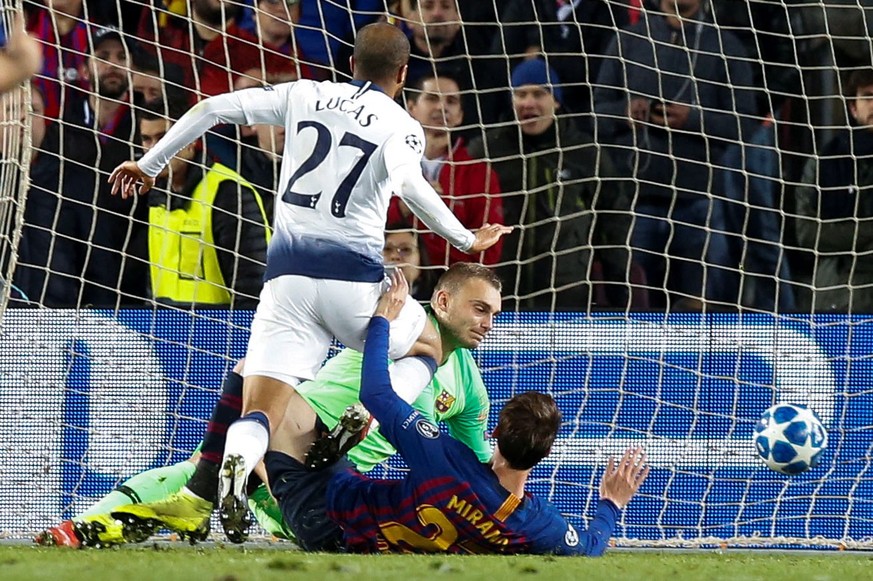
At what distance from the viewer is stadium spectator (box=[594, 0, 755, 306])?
8.38 metres

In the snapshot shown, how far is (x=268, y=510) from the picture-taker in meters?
6.36

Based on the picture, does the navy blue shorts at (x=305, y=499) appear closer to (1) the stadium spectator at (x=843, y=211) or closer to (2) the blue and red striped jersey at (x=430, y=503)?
(2) the blue and red striped jersey at (x=430, y=503)

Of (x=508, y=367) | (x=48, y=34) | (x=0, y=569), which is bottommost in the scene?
(x=0, y=569)

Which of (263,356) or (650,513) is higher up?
(263,356)

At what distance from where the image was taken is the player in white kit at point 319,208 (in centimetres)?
572

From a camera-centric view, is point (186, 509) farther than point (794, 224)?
No

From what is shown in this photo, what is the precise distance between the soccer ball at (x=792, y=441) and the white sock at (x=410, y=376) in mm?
1815

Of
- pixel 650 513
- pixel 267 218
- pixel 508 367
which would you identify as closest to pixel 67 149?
pixel 267 218

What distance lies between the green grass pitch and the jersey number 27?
1.33 metres

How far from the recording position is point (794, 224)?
843cm

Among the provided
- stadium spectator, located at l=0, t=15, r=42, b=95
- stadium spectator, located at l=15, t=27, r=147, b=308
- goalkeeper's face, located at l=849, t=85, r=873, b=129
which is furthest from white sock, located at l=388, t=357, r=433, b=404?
goalkeeper's face, located at l=849, t=85, r=873, b=129

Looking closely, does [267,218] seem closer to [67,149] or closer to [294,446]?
[67,149]

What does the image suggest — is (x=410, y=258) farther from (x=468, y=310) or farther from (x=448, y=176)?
(x=468, y=310)

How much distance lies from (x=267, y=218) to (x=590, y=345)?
186 cm
